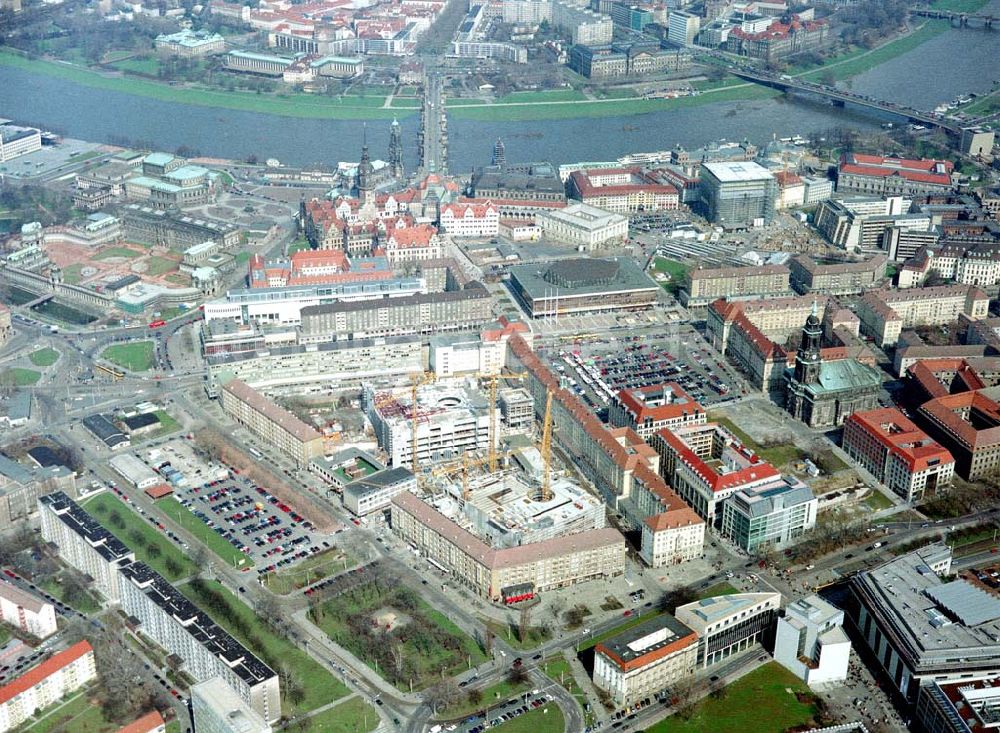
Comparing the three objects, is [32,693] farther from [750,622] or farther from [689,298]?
[689,298]

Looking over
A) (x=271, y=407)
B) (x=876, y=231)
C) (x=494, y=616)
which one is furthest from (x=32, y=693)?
(x=876, y=231)

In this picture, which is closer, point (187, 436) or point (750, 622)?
point (750, 622)

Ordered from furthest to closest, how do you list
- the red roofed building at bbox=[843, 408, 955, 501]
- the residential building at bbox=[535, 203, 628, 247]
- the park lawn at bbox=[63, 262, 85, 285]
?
the residential building at bbox=[535, 203, 628, 247], the park lawn at bbox=[63, 262, 85, 285], the red roofed building at bbox=[843, 408, 955, 501]

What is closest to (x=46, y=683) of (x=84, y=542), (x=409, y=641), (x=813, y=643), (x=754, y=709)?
(x=84, y=542)

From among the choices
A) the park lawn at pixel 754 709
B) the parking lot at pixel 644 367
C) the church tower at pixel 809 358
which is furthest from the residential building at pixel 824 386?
the park lawn at pixel 754 709

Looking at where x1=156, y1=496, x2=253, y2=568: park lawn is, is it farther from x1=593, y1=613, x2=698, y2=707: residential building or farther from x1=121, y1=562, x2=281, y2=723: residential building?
x1=593, y1=613, x2=698, y2=707: residential building

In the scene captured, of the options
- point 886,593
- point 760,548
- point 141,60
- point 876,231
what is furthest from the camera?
point 141,60

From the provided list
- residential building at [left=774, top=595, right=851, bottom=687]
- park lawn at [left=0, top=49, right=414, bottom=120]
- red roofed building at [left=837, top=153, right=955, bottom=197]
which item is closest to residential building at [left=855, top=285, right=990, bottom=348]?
red roofed building at [left=837, top=153, right=955, bottom=197]

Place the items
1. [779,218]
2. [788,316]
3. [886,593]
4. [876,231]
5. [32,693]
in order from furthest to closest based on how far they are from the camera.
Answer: [779,218] → [876,231] → [788,316] → [886,593] → [32,693]
